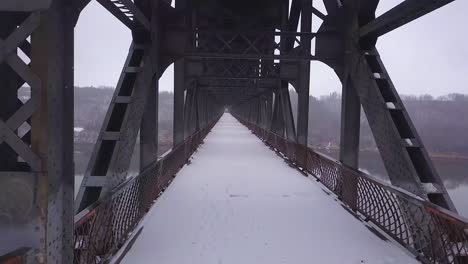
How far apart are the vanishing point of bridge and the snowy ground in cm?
4

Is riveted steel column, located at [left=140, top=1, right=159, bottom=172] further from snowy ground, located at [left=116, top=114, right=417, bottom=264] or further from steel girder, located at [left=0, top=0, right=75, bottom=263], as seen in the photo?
steel girder, located at [left=0, top=0, right=75, bottom=263]

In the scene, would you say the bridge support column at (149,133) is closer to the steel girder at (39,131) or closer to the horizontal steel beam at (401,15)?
the horizontal steel beam at (401,15)

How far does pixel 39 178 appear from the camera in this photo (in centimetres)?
277

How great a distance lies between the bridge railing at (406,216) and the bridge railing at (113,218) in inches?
162

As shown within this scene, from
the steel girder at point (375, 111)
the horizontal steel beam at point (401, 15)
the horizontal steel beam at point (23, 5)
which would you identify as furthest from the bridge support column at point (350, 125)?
the horizontal steel beam at point (23, 5)

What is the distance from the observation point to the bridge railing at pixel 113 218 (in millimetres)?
3930

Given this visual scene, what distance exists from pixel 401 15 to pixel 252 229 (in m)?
4.23

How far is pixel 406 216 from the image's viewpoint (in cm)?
532

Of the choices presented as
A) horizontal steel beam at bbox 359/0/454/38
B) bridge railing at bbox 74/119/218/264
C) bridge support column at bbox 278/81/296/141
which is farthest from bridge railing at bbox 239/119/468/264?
bridge support column at bbox 278/81/296/141

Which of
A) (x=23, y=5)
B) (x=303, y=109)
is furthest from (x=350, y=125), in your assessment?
(x=23, y=5)

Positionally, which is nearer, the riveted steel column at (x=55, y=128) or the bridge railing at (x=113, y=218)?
the riveted steel column at (x=55, y=128)

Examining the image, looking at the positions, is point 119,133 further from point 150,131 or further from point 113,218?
point 150,131

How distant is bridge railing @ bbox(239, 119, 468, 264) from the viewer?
13.5 feet

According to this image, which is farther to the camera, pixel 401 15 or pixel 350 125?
pixel 350 125
